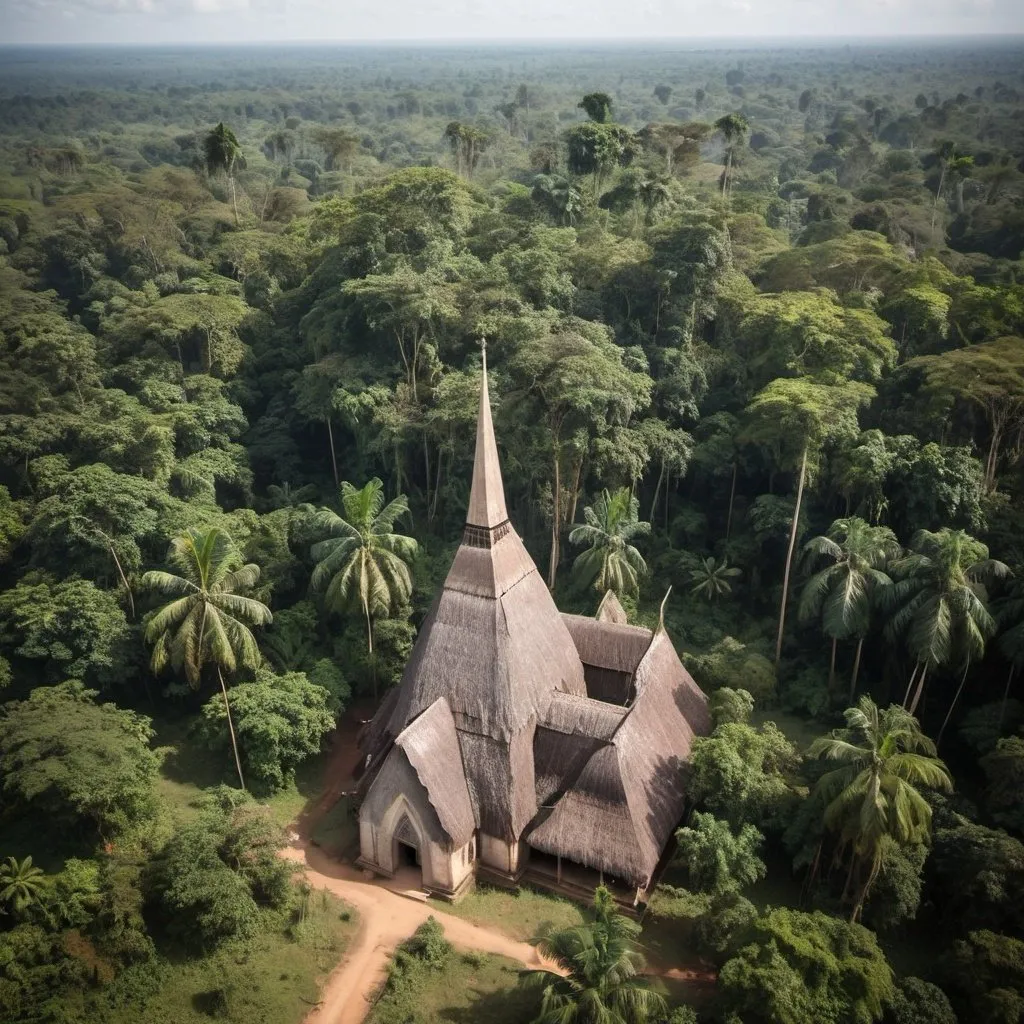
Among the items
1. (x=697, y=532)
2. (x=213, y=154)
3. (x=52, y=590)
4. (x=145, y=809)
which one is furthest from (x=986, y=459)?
(x=213, y=154)

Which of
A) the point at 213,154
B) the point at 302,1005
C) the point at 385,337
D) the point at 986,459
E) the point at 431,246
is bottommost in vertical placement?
the point at 302,1005

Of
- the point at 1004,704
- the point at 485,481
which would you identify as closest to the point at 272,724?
the point at 485,481

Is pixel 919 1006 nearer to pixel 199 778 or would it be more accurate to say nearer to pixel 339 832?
pixel 339 832

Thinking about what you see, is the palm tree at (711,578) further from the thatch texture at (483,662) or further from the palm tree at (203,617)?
the palm tree at (203,617)

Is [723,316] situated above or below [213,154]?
below

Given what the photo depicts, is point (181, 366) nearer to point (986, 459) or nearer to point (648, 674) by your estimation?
point (648, 674)

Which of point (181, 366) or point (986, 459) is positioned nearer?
point (986, 459)

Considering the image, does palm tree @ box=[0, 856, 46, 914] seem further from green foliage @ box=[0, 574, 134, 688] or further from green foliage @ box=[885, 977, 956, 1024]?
green foliage @ box=[885, 977, 956, 1024]
